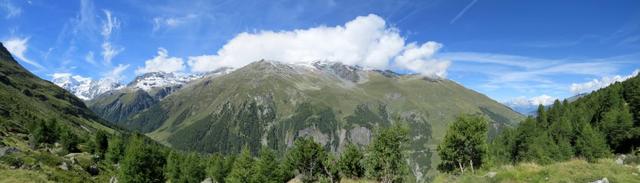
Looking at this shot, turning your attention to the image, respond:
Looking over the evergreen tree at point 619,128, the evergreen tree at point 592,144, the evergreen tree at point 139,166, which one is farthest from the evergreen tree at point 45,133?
the evergreen tree at point 619,128

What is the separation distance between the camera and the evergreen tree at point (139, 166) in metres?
68.2

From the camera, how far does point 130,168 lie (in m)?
68.5

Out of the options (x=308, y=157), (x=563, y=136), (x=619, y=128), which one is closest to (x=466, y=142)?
(x=308, y=157)

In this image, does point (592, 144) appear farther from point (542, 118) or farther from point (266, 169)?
point (266, 169)

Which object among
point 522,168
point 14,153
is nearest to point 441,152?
point 522,168

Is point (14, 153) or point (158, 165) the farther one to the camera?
point (158, 165)

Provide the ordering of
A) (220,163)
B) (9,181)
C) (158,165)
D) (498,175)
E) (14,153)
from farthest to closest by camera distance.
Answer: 1. (220,163)
2. (158,165)
3. (14,153)
4. (9,181)
5. (498,175)

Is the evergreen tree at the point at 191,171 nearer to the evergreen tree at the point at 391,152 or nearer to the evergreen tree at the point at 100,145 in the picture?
the evergreen tree at the point at 100,145

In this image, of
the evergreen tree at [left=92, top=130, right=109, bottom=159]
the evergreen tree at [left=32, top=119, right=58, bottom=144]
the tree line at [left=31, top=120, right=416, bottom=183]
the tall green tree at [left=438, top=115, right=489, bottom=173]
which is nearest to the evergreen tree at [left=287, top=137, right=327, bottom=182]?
the tree line at [left=31, top=120, right=416, bottom=183]

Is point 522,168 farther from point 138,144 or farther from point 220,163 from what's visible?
point 220,163

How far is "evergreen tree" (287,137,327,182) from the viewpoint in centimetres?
8025

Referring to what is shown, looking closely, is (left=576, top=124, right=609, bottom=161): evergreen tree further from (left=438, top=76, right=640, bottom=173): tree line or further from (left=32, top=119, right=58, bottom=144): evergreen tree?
(left=32, top=119, right=58, bottom=144): evergreen tree

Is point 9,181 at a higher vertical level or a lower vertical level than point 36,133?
lower

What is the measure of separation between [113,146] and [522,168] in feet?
349
